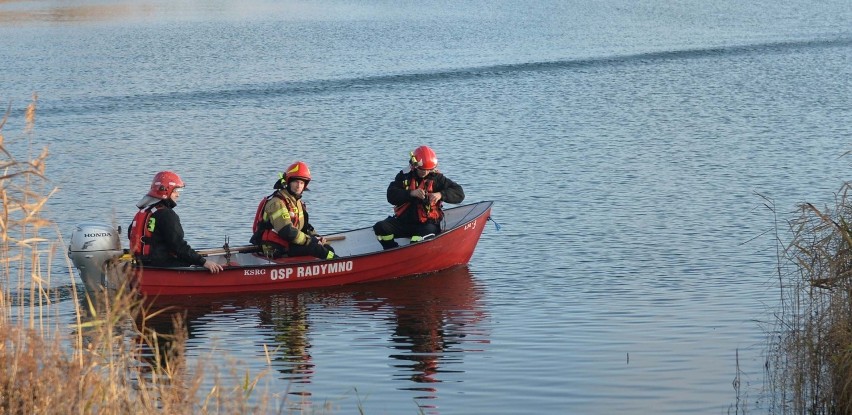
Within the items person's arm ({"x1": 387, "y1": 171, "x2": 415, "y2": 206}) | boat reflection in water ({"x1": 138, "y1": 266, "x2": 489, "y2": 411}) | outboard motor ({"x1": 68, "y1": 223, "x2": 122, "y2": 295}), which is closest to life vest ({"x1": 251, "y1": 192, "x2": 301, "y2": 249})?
boat reflection in water ({"x1": 138, "y1": 266, "x2": 489, "y2": 411})

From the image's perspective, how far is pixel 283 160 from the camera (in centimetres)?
2391

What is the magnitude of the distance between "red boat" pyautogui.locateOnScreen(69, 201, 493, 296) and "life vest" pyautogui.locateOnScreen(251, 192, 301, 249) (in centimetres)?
19

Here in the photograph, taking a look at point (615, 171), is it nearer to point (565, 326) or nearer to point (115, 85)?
point (565, 326)

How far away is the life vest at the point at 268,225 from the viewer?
13.5 m

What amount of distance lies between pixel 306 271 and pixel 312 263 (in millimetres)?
126

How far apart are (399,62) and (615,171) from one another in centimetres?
1764

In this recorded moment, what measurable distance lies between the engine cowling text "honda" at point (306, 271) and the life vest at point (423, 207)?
113cm

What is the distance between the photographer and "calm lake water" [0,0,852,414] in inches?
412

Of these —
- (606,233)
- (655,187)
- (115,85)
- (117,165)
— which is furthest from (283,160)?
(115,85)

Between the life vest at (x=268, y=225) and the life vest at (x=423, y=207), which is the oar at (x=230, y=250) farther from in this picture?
the life vest at (x=423, y=207)

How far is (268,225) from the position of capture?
44.9 ft

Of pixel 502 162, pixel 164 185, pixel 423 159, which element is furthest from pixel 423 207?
pixel 502 162

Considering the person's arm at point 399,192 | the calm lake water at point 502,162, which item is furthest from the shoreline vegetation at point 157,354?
the person's arm at point 399,192

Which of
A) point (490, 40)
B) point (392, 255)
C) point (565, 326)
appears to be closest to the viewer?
point (565, 326)
